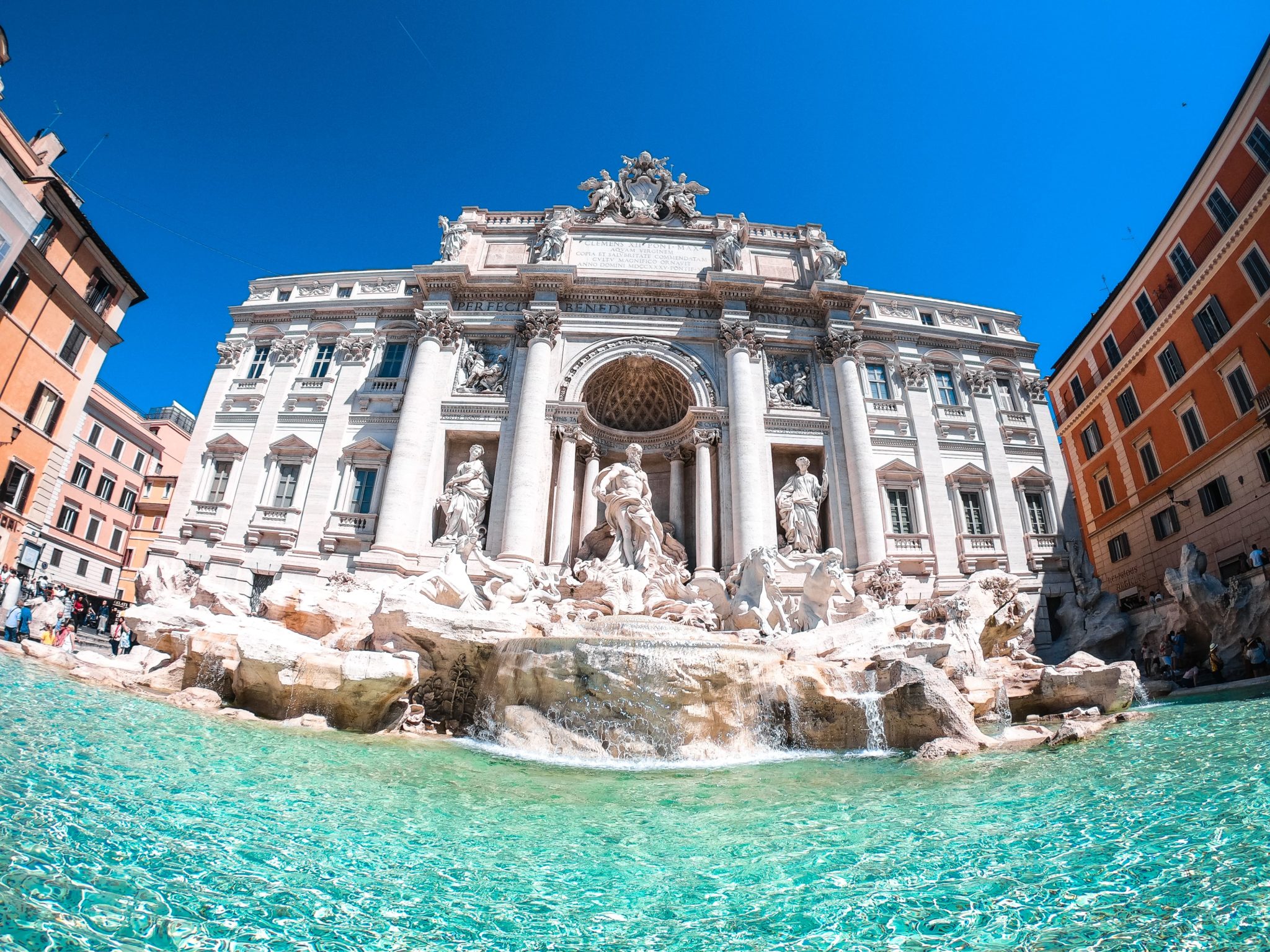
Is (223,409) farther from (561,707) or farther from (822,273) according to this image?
(822,273)

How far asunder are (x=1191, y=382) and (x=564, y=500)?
19511mm

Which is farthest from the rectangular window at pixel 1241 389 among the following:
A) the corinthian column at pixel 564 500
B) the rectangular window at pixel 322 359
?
the rectangular window at pixel 322 359

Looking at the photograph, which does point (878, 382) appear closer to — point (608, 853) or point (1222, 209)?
point (1222, 209)

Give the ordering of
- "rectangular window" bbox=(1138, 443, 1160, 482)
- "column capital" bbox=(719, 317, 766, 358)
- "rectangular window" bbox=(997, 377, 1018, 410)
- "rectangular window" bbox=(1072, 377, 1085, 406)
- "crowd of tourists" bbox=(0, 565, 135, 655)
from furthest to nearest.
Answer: "rectangular window" bbox=(1072, 377, 1085, 406) < "rectangular window" bbox=(997, 377, 1018, 410) < "rectangular window" bbox=(1138, 443, 1160, 482) < "column capital" bbox=(719, 317, 766, 358) < "crowd of tourists" bbox=(0, 565, 135, 655)

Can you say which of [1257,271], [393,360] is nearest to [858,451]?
[1257,271]

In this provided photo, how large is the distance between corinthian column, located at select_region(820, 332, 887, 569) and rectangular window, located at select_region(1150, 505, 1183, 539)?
30.7 feet

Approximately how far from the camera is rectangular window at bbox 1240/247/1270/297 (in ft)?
54.6

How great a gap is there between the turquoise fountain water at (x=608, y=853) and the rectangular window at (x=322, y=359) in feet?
58.0

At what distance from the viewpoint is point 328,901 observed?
3178 millimetres

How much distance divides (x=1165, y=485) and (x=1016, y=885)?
22836 mm

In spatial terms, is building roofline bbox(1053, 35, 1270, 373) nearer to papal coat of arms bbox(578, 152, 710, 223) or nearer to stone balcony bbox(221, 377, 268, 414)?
papal coat of arms bbox(578, 152, 710, 223)

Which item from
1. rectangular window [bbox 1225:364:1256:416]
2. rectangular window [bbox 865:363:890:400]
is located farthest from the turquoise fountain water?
rectangular window [bbox 865:363:890:400]

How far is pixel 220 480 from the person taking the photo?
2073 cm

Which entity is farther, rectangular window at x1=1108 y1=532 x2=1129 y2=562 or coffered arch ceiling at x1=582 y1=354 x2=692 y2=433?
rectangular window at x1=1108 y1=532 x2=1129 y2=562
